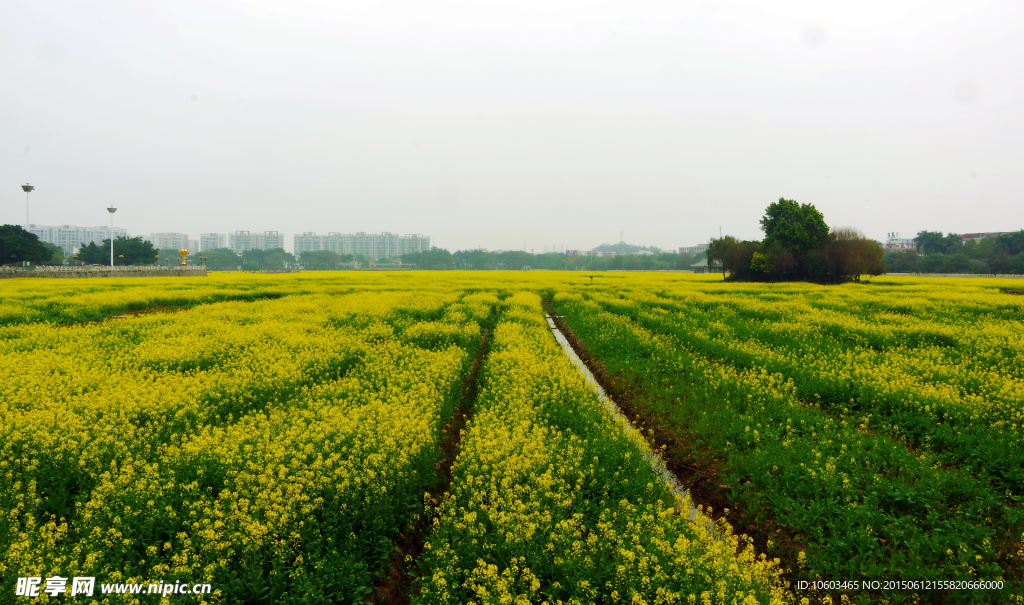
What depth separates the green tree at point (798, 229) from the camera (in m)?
46.4

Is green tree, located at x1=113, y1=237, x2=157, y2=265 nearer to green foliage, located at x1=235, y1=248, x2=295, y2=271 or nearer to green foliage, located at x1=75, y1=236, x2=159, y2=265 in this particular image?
green foliage, located at x1=75, y1=236, x2=159, y2=265

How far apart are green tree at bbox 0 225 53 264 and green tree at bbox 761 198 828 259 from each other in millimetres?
100017

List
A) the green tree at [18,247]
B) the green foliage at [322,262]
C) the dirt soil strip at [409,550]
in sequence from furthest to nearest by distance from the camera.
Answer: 1. the green foliage at [322,262]
2. the green tree at [18,247]
3. the dirt soil strip at [409,550]

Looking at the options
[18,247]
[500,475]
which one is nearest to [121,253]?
[18,247]

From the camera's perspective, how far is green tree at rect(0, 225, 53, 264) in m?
60.5

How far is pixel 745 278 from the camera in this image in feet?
166

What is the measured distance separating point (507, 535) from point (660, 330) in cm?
1322

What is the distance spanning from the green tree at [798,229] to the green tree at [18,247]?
100m

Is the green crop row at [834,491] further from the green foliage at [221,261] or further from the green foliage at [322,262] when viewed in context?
the green foliage at [221,261]

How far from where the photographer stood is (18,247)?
61094 millimetres

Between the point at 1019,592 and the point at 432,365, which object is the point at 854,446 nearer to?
the point at 1019,592

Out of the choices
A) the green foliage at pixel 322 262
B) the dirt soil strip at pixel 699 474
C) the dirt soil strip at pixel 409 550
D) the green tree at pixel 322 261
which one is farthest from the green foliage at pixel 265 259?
the dirt soil strip at pixel 409 550

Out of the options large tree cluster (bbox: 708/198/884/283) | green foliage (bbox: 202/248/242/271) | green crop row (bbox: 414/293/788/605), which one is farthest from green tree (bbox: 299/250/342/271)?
green crop row (bbox: 414/293/788/605)

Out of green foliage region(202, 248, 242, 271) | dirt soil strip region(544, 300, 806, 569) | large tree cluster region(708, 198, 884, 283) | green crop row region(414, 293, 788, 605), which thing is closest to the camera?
green crop row region(414, 293, 788, 605)
